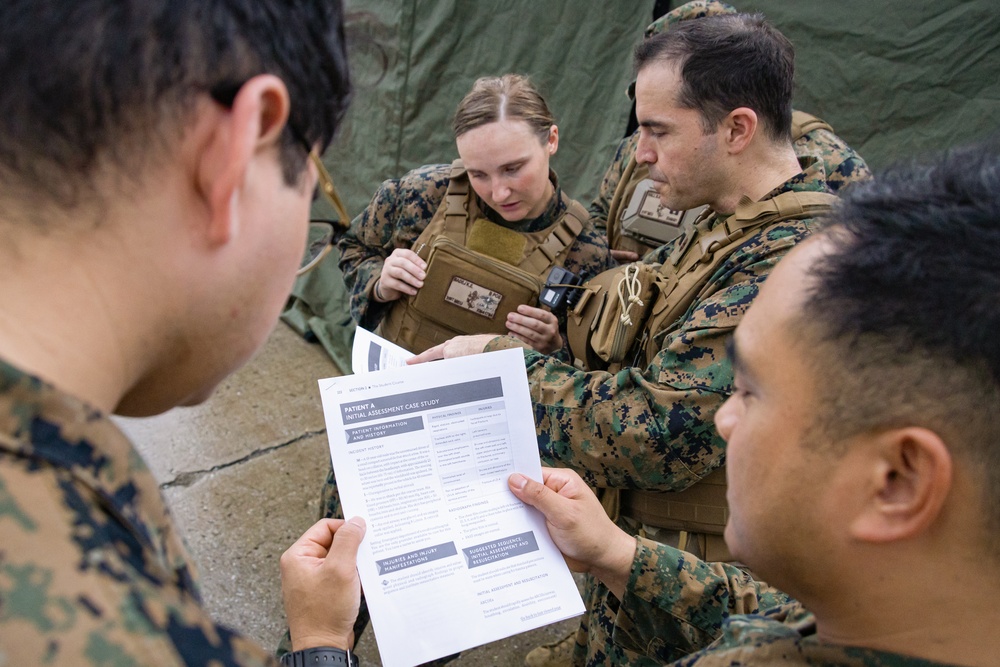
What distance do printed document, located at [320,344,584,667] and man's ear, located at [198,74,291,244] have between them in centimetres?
75

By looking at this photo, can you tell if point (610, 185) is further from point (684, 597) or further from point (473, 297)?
point (684, 597)

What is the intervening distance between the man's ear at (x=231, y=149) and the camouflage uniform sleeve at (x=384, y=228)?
6.46 feet

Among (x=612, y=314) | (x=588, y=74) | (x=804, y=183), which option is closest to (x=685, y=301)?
(x=612, y=314)

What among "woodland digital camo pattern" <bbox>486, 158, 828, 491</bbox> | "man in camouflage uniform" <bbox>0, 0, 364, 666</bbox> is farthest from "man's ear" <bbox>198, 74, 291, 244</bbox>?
"woodland digital camo pattern" <bbox>486, 158, 828, 491</bbox>

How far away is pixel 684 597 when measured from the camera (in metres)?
1.29

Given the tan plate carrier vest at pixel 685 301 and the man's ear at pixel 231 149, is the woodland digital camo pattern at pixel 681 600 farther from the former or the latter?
the man's ear at pixel 231 149

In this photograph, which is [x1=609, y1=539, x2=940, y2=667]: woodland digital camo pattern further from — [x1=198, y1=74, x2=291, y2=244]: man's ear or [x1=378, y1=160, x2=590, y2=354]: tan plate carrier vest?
[x1=378, y1=160, x2=590, y2=354]: tan plate carrier vest

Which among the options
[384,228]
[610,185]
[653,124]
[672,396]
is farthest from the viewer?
[610,185]

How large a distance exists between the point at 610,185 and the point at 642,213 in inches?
11.4

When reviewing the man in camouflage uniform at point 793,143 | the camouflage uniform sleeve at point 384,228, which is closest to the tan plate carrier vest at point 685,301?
the man in camouflage uniform at point 793,143

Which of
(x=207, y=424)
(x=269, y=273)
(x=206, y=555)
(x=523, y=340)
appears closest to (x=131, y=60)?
(x=269, y=273)

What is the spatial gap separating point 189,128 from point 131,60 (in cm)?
6

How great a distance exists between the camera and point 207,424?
342cm

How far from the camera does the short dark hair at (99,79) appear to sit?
56 cm
